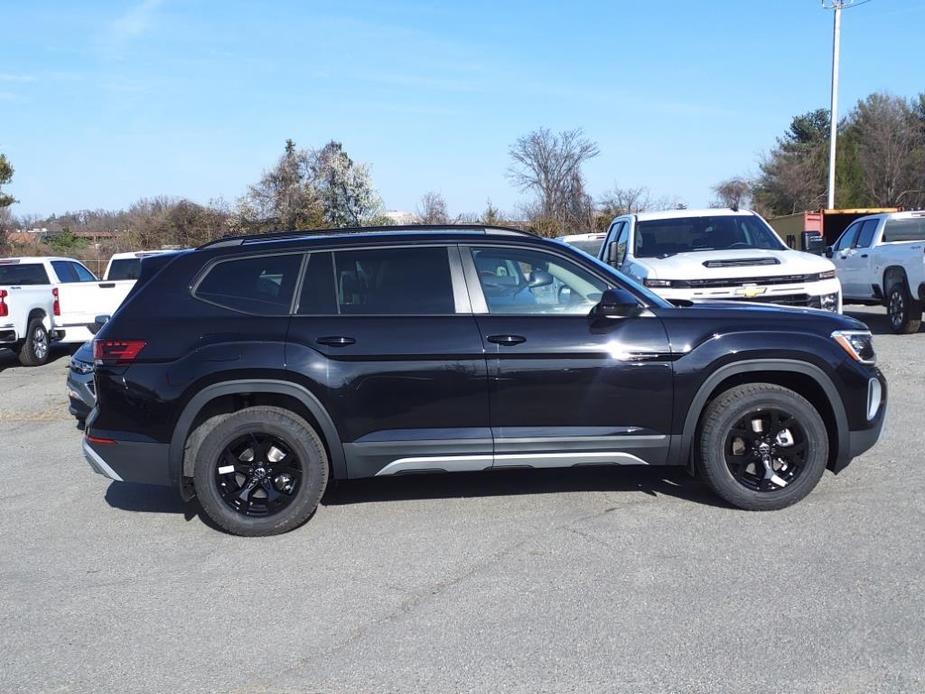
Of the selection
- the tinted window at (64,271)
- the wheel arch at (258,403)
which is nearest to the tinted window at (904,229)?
the wheel arch at (258,403)

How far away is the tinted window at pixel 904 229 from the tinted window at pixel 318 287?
475 inches

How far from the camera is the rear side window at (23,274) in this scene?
15.4 meters

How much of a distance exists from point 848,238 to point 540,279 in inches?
474

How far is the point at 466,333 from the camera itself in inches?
211

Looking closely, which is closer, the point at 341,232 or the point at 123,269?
the point at 341,232

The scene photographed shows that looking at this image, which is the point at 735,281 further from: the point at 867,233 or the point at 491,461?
the point at 867,233

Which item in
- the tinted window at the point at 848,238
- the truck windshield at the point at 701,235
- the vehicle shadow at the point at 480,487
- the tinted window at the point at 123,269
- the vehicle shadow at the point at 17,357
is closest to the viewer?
the vehicle shadow at the point at 480,487

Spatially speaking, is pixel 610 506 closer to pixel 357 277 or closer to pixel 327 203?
pixel 357 277

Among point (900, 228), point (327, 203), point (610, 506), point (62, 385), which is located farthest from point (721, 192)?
point (610, 506)

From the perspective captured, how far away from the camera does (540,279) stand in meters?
5.57

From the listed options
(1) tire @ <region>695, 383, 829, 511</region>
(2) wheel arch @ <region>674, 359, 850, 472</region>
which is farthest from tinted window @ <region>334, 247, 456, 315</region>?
(1) tire @ <region>695, 383, 829, 511</region>

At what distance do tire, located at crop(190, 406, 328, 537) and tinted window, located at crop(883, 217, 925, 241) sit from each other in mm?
12467

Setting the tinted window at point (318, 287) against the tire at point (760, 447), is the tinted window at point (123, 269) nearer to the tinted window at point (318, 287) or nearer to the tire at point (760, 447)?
the tinted window at point (318, 287)

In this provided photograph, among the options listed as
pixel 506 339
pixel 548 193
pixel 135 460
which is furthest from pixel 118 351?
pixel 548 193
